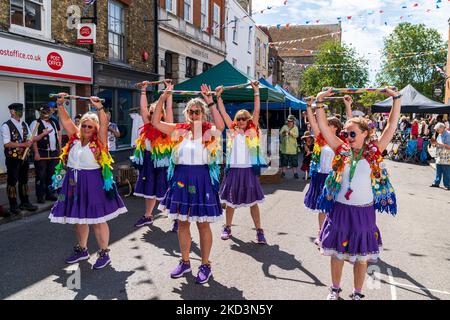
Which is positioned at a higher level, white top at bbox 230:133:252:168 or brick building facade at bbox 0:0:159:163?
brick building facade at bbox 0:0:159:163

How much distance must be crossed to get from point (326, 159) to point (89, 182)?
10.0 feet

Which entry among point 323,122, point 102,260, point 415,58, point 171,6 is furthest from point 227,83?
point 415,58

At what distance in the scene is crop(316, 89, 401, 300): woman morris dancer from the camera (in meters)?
3.61

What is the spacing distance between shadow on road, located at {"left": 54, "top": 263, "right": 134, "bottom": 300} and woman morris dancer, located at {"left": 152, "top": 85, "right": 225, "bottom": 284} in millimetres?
772

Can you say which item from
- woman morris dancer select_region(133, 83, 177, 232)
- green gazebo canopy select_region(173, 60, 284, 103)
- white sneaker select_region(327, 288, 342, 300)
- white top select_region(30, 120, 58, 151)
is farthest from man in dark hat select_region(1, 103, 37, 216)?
green gazebo canopy select_region(173, 60, 284, 103)

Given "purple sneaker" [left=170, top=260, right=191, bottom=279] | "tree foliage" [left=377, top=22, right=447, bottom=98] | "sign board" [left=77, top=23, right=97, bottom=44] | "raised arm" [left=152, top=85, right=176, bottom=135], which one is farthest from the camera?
"tree foliage" [left=377, top=22, right=447, bottom=98]

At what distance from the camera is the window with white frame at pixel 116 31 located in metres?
14.0

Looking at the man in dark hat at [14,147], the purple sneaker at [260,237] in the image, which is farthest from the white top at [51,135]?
the purple sneaker at [260,237]

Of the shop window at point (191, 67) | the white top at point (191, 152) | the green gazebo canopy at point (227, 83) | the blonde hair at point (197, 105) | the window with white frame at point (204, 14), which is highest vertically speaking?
the window with white frame at point (204, 14)

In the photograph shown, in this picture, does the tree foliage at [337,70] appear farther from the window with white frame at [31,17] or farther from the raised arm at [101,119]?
the raised arm at [101,119]

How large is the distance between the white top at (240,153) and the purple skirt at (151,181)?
4.22 feet

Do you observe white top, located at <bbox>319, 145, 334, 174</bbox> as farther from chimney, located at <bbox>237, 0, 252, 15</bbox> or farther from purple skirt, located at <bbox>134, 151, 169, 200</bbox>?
chimney, located at <bbox>237, 0, 252, 15</bbox>

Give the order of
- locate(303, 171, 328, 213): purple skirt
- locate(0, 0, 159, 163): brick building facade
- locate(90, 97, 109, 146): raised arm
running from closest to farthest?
locate(90, 97, 109, 146): raised arm
locate(303, 171, 328, 213): purple skirt
locate(0, 0, 159, 163): brick building facade
